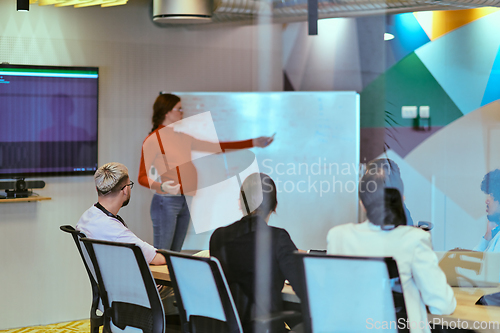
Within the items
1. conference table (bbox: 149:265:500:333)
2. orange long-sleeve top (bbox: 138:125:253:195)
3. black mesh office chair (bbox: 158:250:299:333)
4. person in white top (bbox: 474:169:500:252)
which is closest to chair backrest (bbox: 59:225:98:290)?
black mesh office chair (bbox: 158:250:299:333)

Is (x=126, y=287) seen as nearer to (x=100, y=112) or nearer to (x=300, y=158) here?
(x=300, y=158)

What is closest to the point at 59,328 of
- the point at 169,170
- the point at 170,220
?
the point at 170,220

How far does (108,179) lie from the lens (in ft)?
8.62

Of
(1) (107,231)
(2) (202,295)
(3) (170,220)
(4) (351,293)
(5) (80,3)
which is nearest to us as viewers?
(4) (351,293)

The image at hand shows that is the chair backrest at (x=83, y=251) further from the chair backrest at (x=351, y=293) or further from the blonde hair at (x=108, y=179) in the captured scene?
the chair backrest at (x=351, y=293)

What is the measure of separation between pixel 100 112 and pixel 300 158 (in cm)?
210

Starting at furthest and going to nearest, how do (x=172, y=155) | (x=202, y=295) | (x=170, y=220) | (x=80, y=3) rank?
1. (x=80, y=3)
2. (x=170, y=220)
3. (x=172, y=155)
4. (x=202, y=295)

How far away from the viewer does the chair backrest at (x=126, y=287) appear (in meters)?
2.27

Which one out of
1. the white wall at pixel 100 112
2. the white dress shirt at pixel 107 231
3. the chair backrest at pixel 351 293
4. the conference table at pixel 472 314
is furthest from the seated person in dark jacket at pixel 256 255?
the white wall at pixel 100 112

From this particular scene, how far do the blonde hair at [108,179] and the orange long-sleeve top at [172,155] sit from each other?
1.74 feet

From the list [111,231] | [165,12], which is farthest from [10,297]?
[165,12]

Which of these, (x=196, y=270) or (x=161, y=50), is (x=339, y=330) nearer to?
(x=196, y=270)

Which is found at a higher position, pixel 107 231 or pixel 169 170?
pixel 169 170

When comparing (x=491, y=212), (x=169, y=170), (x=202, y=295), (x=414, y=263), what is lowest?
(x=202, y=295)
